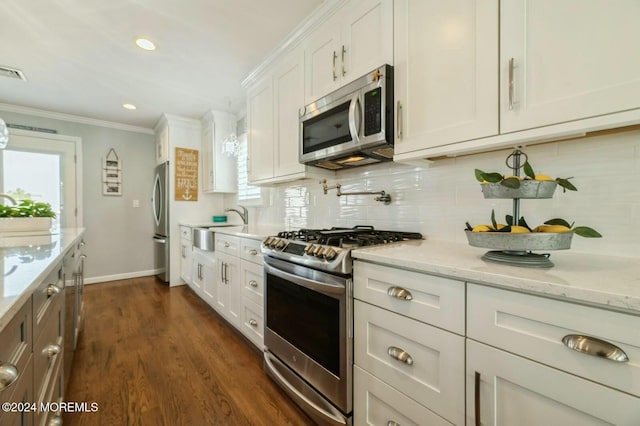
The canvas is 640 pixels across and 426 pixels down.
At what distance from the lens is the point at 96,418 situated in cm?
141

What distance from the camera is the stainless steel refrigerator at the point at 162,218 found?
383 centimetres

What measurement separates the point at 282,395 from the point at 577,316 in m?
1.54

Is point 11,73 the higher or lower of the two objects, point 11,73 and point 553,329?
the higher

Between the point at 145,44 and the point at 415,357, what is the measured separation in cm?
289

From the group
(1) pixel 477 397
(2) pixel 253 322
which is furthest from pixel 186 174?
(1) pixel 477 397

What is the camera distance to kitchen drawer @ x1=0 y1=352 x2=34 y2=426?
57 cm

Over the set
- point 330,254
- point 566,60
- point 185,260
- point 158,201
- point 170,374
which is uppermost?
point 566,60

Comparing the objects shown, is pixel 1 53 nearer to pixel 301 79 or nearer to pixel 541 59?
pixel 301 79

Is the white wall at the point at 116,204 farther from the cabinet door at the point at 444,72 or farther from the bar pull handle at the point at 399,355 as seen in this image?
the bar pull handle at the point at 399,355

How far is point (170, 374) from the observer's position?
178 cm

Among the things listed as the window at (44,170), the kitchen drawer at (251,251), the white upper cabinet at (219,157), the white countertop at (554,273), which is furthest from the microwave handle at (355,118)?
the window at (44,170)

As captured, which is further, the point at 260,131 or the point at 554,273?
the point at 260,131

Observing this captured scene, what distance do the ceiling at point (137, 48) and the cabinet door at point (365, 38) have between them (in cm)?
39

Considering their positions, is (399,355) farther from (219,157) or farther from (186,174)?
(186,174)
